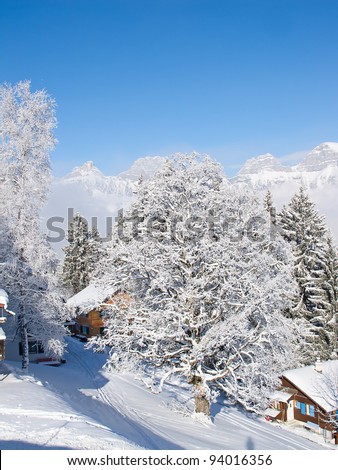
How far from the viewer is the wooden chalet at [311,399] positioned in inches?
1099

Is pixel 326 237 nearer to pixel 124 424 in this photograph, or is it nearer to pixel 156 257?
pixel 156 257

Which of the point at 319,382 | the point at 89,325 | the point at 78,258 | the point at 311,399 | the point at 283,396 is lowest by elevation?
the point at 283,396

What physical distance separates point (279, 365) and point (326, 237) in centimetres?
1718

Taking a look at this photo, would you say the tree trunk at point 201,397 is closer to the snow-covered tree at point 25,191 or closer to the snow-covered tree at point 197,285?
the snow-covered tree at point 197,285

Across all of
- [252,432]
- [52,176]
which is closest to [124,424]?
[252,432]

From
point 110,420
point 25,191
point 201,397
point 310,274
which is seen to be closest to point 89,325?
point 310,274

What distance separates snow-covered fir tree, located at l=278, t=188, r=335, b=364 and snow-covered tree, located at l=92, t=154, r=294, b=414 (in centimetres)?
1681

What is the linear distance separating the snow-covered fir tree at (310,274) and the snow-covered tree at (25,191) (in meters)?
21.1

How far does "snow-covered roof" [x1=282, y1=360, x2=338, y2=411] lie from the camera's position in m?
28.1

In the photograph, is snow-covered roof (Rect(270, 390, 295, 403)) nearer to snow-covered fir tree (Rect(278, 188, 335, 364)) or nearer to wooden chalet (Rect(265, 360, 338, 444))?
wooden chalet (Rect(265, 360, 338, 444))

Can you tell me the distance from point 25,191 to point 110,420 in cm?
1198

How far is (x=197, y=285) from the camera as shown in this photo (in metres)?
15.4

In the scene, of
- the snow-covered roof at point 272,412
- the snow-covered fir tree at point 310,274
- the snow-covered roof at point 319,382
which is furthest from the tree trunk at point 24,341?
the snow-covered fir tree at point 310,274

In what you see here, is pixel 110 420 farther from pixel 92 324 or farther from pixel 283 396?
pixel 92 324
